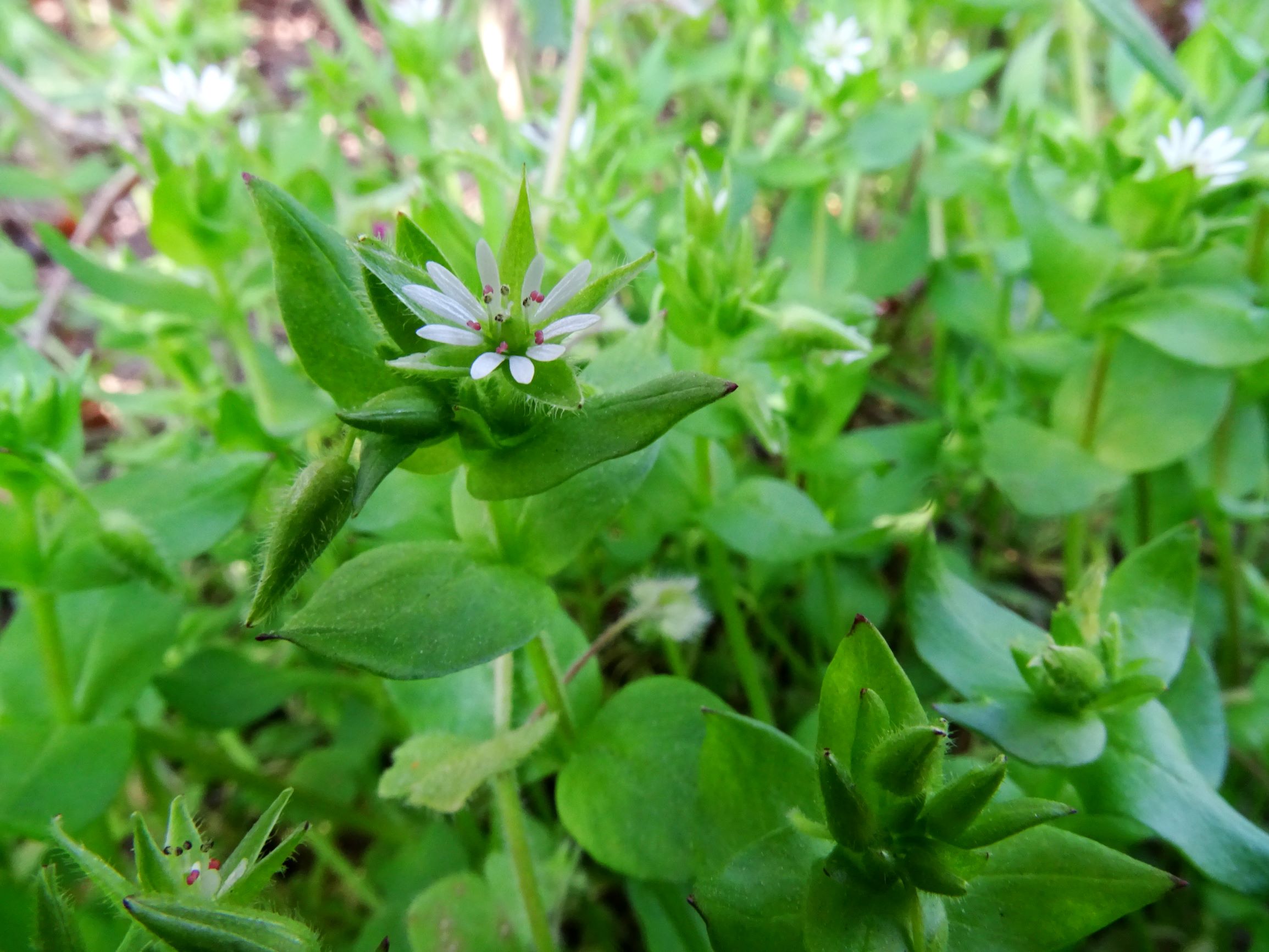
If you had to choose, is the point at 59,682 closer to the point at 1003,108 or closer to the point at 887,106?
the point at 887,106

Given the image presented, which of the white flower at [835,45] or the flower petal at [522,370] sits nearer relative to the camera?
the flower petal at [522,370]

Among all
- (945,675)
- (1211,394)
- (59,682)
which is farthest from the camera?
(1211,394)

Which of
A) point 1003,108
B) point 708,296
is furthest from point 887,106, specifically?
point 708,296

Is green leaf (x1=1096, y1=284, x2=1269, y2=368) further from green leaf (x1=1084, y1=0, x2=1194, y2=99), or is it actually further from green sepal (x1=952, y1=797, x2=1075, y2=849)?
green sepal (x1=952, y1=797, x2=1075, y2=849)

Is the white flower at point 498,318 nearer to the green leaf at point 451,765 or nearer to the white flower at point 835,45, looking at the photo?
the green leaf at point 451,765

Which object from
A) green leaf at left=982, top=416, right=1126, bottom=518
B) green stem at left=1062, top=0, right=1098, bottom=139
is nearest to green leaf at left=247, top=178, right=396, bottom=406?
green leaf at left=982, top=416, right=1126, bottom=518

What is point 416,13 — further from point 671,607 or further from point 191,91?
point 671,607

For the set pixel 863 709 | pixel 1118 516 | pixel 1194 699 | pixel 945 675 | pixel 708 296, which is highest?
pixel 708 296

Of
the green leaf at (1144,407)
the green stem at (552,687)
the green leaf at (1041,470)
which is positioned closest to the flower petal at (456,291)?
the green stem at (552,687)
